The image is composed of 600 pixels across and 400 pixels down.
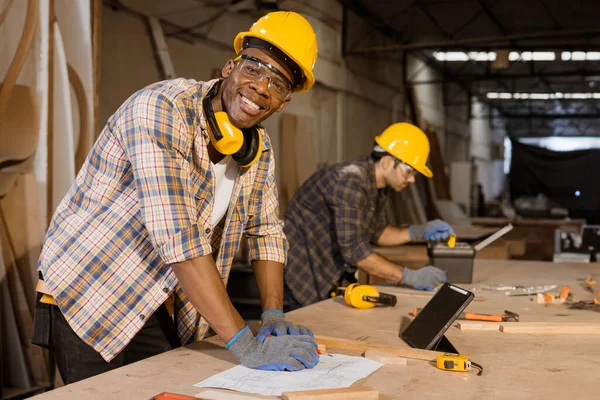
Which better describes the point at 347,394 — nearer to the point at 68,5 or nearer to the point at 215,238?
the point at 215,238

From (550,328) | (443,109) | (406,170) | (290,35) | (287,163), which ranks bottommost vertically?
(550,328)

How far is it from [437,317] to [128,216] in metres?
0.97

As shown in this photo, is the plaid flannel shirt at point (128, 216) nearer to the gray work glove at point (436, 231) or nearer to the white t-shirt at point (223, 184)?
the white t-shirt at point (223, 184)

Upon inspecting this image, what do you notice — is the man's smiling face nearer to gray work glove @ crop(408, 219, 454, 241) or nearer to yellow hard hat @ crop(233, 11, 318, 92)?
yellow hard hat @ crop(233, 11, 318, 92)

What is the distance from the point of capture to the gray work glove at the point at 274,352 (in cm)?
166

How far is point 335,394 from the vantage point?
143 cm

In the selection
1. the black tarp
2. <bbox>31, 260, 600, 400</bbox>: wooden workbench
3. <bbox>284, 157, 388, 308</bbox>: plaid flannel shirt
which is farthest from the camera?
the black tarp

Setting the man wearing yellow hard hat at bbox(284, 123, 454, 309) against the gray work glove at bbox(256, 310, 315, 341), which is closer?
the gray work glove at bbox(256, 310, 315, 341)

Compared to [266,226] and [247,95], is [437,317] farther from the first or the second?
[247,95]

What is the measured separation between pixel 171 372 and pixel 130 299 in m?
0.33

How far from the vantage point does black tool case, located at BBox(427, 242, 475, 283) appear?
3.31 m

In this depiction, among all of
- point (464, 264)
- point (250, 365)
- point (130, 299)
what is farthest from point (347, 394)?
point (464, 264)

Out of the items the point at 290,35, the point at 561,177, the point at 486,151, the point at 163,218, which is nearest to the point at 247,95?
the point at 290,35

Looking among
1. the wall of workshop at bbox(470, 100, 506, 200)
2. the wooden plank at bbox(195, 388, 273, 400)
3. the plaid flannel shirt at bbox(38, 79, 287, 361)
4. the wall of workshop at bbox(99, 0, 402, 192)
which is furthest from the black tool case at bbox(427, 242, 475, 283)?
the wall of workshop at bbox(470, 100, 506, 200)
